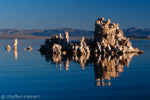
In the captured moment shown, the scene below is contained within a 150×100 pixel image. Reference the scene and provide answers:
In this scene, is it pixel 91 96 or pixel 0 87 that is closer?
pixel 91 96

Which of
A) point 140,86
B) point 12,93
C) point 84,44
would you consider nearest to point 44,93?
point 12,93

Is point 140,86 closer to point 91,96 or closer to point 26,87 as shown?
point 91,96

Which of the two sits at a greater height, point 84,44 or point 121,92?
point 84,44

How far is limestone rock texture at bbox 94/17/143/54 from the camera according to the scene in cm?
5324

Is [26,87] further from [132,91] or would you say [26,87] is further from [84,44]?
[84,44]

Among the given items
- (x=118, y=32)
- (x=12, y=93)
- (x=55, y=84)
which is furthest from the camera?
(x=118, y=32)

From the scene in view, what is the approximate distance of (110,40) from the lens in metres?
56.0

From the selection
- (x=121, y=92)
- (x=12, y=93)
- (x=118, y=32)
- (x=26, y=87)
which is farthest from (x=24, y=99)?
(x=118, y=32)

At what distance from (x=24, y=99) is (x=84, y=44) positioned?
130 ft

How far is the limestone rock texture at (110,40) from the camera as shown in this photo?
53.2 m

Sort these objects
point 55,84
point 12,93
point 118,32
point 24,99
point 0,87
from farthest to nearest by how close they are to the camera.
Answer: point 118,32 → point 55,84 → point 0,87 → point 12,93 → point 24,99

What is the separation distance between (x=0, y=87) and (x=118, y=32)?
43305 millimetres

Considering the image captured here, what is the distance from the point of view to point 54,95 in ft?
54.3

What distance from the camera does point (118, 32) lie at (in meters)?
58.7
